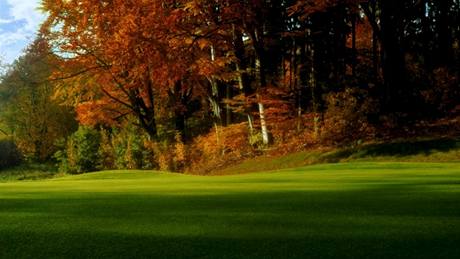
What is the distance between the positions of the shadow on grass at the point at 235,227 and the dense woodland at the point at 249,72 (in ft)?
53.9

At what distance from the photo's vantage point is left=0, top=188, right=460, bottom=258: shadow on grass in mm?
3537

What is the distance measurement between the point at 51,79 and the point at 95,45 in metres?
3.33

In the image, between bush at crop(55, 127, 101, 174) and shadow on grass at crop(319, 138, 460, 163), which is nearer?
shadow on grass at crop(319, 138, 460, 163)

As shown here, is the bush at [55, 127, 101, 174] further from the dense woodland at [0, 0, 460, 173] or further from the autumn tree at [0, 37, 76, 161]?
the autumn tree at [0, 37, 76, 161]

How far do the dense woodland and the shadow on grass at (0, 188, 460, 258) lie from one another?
53.9 ft

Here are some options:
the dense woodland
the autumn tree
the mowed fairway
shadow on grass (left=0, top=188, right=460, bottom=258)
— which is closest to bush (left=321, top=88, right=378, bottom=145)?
the dense woodland

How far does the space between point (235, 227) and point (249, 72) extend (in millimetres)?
22881

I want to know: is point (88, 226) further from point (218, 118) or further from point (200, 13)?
point (218, 118)

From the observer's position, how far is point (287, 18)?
27156 millimetres

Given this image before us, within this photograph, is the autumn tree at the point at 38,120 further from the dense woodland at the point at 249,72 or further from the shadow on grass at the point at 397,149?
the shadow on grass at the point at 397,149

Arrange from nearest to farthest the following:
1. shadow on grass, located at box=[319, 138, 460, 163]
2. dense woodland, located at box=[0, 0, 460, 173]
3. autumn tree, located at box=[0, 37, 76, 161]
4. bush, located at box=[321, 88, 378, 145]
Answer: shadow on grass, located at box=[319, 138, 460, 163] → bush, located at box=[321, 88, 378, 145] → dense woodland, located at box=[0, 0, 460, 173] → autumn tree, located at box=[0, 37, 76, 161]

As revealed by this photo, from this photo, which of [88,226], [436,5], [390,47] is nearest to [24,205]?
[88,226]

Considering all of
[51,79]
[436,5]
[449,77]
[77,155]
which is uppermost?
[436,5]

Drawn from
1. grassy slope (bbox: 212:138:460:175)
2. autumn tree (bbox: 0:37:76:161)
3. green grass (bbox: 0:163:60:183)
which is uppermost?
autumn tree (bbox: 0:37:76:161)
